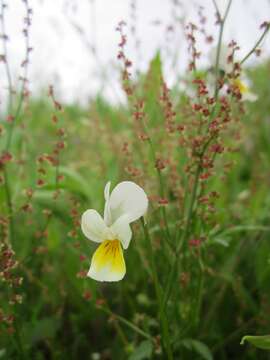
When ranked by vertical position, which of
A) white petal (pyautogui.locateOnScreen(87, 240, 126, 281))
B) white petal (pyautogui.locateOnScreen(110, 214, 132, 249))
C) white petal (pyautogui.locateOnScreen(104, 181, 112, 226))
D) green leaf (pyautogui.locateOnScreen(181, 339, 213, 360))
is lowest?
green leaf (pyautogui.locateOnScreen(181, 339, 213, 360))

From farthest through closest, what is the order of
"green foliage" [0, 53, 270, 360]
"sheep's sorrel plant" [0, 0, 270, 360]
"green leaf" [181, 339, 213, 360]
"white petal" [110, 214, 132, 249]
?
"green foliage" [0, 53, 270, 360] < "green leaf" [181, 339, 213, 360] < "sheep's sorrel plant" [0, 0, 270, 360] < "white petal" [110, 214, 132, 249]

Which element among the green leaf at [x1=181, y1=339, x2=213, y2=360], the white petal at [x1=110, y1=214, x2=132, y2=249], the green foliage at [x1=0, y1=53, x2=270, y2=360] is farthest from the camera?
the green foliage at [x1=0, y1=53, x2=270, y2=360]

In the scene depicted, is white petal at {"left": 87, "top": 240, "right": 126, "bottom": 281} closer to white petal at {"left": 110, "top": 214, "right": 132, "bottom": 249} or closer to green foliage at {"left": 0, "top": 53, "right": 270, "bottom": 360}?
white petal at {"left": 110, "top": 214, "right": 132, "bottom": 249}

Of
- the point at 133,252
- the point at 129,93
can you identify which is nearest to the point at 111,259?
the point at 129,93

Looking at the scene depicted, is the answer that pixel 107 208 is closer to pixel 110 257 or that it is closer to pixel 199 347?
pixel 110 257

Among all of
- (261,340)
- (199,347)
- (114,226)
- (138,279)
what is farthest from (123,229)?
(138,279)

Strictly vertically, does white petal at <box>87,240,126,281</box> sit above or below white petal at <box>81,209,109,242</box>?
below

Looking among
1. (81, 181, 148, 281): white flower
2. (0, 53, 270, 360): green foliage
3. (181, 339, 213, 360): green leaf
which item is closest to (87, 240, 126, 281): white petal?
(81, 181, 148, 281): white flower
